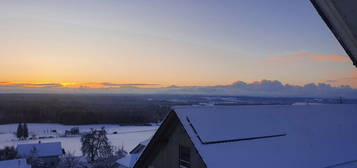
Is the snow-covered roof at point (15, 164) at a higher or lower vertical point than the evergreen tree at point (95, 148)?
lower

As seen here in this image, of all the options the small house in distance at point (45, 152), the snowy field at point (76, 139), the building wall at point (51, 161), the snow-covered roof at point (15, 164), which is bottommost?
the snow-covered roof at point (15, 164)

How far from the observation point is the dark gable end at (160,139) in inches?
314

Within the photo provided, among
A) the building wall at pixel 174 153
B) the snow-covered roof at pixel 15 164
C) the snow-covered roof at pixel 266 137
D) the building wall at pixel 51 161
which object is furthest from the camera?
the building wall at pixel 51 161

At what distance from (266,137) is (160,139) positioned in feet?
10.9

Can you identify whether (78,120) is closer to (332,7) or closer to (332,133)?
(332,133)

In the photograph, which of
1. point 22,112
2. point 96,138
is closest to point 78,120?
point 22,112

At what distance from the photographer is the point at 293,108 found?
33.5 ft

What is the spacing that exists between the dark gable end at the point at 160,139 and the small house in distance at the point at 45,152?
125 feet

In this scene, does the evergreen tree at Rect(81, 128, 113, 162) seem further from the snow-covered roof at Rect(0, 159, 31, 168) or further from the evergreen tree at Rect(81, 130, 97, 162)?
the snow-covered roof at Rect(0, 159, 31, 168)

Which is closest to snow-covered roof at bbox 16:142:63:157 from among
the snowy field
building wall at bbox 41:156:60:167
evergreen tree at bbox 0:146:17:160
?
building wall at bbox 41:156:60:167

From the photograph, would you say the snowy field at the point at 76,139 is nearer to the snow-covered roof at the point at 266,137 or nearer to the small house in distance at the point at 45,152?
the small house in distance at the point at 45,152

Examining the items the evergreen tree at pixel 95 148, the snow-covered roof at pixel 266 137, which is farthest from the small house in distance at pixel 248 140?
the evergreen tree at pixel 95 148

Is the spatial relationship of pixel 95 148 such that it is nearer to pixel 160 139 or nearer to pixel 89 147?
pixel 89 147

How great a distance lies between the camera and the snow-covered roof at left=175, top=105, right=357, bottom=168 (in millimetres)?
6939
